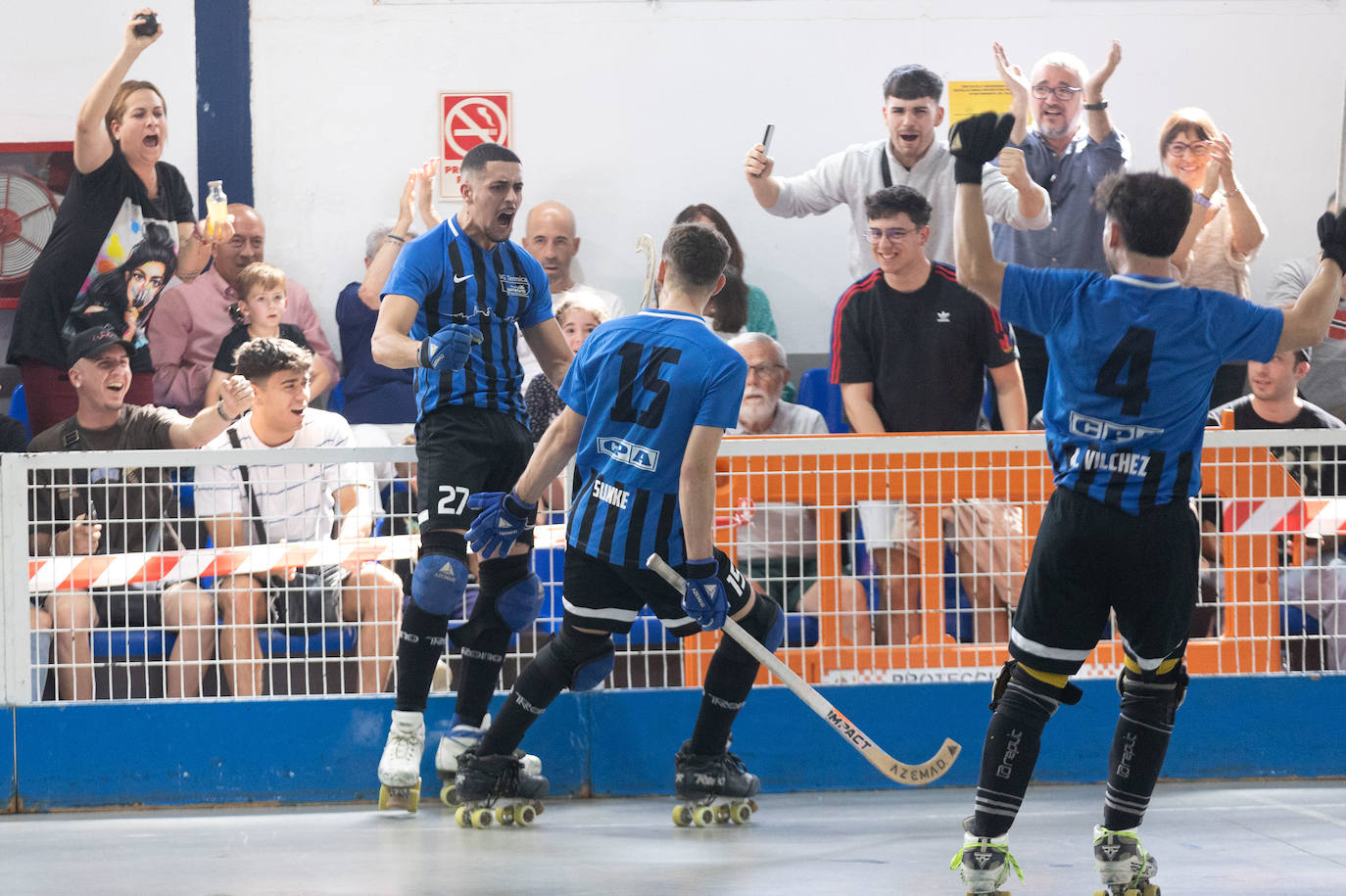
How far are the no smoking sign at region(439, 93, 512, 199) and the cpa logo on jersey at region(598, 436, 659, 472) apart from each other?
10.9ft

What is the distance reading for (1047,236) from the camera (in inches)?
248


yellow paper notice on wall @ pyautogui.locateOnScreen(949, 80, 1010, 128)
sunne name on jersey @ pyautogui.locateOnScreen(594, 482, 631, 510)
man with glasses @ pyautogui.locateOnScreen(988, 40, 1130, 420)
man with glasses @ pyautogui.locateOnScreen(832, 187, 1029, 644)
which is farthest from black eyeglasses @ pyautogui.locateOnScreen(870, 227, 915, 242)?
sunne name on jersey @ pyautogui.locateOnScreen(594, 482, 631, 510)

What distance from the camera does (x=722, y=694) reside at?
394cm

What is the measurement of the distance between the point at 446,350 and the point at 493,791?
1207mm

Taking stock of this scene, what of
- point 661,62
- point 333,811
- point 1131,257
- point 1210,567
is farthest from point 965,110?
point 333,811

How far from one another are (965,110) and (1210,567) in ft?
10.00

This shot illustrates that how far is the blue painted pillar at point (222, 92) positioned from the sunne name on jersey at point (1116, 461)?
4.87 metres

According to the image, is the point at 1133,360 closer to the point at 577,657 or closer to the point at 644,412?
the point at 644,412

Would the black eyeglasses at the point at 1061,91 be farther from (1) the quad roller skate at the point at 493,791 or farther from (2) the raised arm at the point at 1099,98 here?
(1) the quad roller skate at the point at 493,791

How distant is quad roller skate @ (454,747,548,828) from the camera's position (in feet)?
12.6

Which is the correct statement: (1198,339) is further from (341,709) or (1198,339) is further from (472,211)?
(341,709)

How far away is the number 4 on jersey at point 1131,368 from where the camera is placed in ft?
9.57

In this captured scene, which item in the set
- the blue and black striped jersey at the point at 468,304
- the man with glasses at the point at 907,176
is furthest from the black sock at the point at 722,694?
the man with glasses at the point at 907,176

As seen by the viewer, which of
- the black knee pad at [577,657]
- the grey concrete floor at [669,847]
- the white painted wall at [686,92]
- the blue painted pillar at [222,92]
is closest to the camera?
the grey concrete floor at [669,847]
